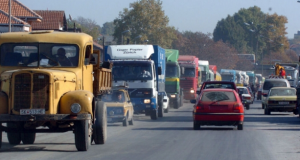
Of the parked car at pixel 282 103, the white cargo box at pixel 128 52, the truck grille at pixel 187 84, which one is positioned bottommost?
the parked car at pixel 282 103

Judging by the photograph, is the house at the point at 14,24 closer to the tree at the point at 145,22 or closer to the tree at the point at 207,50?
the tree at the point at 145,22

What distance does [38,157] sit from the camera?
11258mm

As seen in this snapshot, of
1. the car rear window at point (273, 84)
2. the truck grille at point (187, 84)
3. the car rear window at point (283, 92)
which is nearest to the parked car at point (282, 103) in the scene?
the car rear window at point (283, 92)

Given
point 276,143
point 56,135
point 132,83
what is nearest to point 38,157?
point 56,135

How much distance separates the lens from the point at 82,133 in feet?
38.7

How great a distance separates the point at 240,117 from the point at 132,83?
704 centimetres

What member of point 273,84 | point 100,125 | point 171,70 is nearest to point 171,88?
point 171,70

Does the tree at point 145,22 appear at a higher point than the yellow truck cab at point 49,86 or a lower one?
higher

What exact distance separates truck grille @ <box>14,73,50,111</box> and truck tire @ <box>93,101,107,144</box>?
7.04 ft

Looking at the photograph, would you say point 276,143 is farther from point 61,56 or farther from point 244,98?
point 244,98

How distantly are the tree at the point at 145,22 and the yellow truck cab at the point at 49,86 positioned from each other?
187 ft

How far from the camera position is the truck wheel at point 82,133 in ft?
38.6

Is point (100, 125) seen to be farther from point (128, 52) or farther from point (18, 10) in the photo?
point (18, 10)

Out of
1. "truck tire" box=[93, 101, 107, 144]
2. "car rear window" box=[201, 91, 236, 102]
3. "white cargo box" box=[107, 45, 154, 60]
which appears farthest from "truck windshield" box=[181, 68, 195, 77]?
"truck tire" box=[93, 101, 107, 144]
